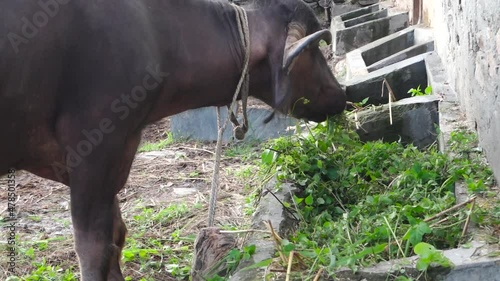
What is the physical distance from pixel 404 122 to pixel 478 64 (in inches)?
43.7

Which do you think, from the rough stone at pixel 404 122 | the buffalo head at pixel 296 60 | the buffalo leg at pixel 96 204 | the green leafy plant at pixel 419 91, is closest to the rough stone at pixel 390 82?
the green leafy plant at pixel 419 91

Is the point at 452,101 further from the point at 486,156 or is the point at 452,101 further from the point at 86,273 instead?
the point at 86,273

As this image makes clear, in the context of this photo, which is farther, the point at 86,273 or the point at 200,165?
the point at 200,165

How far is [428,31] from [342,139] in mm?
3950

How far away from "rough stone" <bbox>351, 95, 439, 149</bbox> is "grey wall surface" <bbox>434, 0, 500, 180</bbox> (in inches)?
10.3

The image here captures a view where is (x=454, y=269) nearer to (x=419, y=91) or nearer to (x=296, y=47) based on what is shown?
(x=296, y=47)

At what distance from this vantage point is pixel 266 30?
3.85 metres

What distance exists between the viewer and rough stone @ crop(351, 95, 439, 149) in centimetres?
535

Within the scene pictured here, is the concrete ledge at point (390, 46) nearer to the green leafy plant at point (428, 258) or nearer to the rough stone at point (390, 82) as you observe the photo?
the rough stone at point (390, 82)

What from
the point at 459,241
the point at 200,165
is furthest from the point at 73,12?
the point at 200,165

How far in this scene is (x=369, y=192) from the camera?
14.4 ft

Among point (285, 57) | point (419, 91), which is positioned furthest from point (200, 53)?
point (419, 91)

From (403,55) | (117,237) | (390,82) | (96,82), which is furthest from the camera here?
(403,55)

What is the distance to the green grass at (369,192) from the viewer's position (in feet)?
10.8
